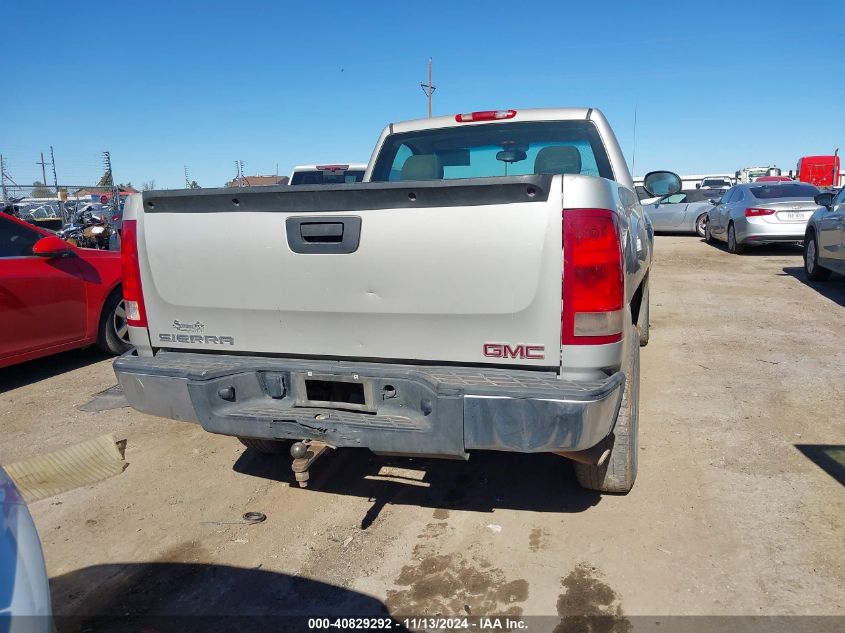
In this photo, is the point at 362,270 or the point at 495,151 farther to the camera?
the point at 495,151

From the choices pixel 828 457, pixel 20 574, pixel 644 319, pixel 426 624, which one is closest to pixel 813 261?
pixel 644 319

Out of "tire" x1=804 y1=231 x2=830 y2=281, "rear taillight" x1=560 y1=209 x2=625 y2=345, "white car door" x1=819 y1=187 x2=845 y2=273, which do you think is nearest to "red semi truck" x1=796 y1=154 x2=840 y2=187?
"tire" x1=804 y1=231 x2=830 y2=281

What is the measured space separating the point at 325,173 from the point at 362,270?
8301mm

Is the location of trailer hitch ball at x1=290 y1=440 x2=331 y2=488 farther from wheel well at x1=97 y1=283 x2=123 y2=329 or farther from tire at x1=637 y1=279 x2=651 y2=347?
wheel well at x1=97 y1=283 x2=123 y2=329

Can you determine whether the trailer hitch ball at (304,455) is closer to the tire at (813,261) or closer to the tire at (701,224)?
the tire at (813,261)

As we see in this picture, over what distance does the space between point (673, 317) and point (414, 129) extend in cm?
456

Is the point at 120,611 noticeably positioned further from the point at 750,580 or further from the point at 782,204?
the point at 782,204

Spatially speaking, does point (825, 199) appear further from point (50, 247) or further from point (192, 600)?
point (50, 247)

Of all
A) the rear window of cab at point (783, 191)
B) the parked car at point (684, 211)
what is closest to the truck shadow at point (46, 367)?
the rear window of cab at point (783, 191)

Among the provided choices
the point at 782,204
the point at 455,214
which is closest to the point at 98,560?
the point at 455,214

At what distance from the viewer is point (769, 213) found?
12.5 m

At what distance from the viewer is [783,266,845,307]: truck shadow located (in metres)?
8.44

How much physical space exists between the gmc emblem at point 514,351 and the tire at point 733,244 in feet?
40.7

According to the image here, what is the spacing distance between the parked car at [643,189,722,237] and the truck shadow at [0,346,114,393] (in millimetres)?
14803
